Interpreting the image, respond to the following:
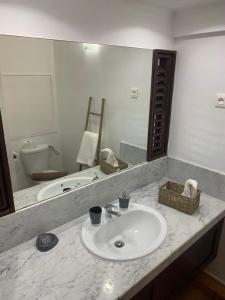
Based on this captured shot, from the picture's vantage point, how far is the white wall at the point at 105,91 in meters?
1.33

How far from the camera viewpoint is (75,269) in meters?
1.06

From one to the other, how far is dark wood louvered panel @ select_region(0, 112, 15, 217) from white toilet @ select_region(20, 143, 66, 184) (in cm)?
16

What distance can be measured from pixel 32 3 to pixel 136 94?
2.90 ft

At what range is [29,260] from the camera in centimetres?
111

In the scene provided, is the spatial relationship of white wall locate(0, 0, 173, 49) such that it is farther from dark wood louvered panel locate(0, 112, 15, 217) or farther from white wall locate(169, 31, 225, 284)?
dark wood louvered panel locate(0, 112, 15, 217)

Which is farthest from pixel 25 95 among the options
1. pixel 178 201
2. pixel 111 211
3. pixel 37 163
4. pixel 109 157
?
pixel 178 201

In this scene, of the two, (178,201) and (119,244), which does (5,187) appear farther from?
(178,201)

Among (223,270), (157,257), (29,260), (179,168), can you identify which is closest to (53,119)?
(29,260)

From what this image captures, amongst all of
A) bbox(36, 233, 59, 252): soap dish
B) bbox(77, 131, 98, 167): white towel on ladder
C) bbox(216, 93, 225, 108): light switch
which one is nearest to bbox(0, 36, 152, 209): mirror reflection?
bbox(77, 131, 98, 167): white towel on ladder

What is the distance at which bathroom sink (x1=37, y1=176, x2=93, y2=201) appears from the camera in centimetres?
130

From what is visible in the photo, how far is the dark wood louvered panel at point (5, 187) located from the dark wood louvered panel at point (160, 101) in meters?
1.02

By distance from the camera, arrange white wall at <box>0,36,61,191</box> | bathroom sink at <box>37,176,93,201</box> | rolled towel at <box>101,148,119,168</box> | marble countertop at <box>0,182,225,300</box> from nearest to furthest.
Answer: marble countertop at <box>0,182,225,300</box>, white wall at <box>0,36,61,191</box>, bathroom sink at <box>37,176,93,201</box>, rolled towel at <box>101,148,119,168</box>

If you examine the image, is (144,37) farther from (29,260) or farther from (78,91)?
(29,260)

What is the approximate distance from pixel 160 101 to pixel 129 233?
0.95 meters
